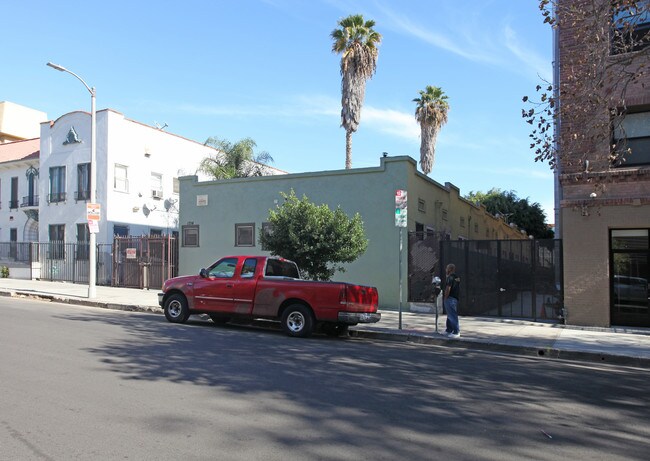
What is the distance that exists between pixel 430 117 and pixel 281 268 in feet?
71.7

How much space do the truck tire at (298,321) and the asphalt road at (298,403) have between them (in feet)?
3.96

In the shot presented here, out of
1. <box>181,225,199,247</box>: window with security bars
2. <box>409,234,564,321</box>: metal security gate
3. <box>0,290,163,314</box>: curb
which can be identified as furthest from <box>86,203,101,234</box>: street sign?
<box>409,234,564,321</box>: metal security gate

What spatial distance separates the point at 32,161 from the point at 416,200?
23994 mm

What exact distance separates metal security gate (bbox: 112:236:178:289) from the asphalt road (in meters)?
11.6

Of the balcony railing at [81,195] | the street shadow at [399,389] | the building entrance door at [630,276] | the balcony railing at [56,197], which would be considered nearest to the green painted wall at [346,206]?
the building entrance door at [630,276]

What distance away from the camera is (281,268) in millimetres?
12367

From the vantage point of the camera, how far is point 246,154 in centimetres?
2748

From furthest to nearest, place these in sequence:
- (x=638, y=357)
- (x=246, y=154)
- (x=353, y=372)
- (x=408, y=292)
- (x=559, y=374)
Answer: (x=246, y=154) < (x=408, y=292) < (x=638, y=357) < (x=559, y=374) < (x=353, y=372)

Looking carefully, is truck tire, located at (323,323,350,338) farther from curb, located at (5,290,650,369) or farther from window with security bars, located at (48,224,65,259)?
window with security bars, located at (48,224,65,259)

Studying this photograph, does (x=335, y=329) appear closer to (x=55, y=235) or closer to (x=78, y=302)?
(x=78, y=302)

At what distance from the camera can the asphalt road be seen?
4566 mm

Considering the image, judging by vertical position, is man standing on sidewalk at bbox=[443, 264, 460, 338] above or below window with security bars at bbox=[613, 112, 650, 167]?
below

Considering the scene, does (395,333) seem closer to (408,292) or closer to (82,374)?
(408,292)

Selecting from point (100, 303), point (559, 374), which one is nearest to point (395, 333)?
point (559, 374)
